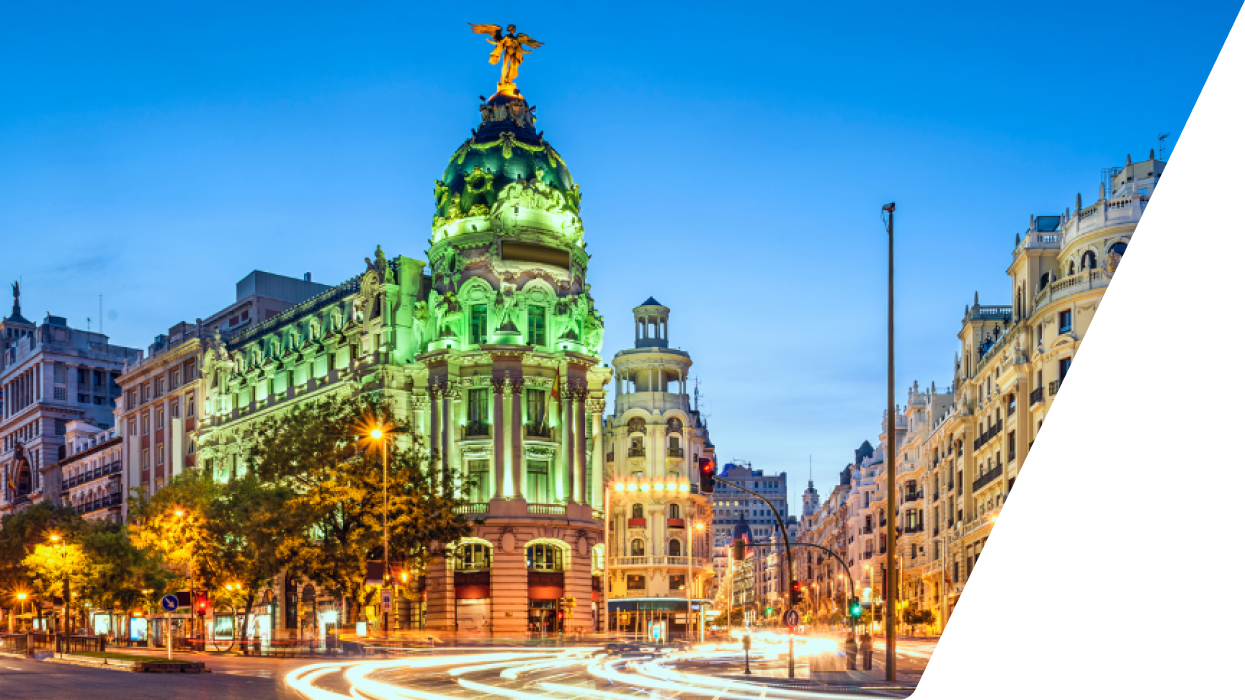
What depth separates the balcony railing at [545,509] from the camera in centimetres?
8081

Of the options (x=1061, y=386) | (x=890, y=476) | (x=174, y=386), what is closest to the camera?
(x=890, y=476)

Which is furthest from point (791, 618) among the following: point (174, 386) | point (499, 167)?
point (174, 386)

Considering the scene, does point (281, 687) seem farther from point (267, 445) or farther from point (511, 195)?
point (511, 195)

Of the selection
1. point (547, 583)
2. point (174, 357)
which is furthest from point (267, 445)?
point (174, 357)

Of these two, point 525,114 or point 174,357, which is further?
point 174,357

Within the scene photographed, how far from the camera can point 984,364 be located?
81188 millimetres

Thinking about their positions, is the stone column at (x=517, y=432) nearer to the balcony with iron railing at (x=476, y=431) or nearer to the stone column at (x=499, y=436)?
the stone column at (x=499, y=436)

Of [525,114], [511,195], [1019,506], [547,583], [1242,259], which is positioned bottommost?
[547,583]

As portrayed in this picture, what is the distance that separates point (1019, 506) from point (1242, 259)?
2747 centimetres

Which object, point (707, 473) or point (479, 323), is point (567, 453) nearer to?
point (479, 323)

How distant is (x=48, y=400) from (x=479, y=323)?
84.1m

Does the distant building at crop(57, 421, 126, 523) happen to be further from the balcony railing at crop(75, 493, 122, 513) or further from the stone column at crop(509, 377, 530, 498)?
the stone column at crop(509, 377, 530, 498)

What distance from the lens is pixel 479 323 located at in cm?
8256

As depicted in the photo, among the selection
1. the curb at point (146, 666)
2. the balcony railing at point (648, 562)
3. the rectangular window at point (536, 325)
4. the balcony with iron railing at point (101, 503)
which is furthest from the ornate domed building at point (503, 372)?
the balcony with iron railing at point (101, 503)
